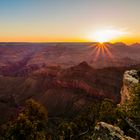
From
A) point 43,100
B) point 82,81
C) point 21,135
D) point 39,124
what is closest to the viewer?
point 21,135

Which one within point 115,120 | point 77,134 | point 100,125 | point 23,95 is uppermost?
point 100,125

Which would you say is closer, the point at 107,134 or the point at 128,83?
the point at 107,134

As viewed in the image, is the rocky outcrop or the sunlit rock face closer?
the rocky outcrop

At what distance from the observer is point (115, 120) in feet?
102

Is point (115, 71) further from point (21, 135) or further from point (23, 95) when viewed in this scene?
point (21, 135)

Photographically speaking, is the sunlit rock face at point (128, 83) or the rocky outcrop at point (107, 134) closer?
the rocky outcrop at point (107, 134)

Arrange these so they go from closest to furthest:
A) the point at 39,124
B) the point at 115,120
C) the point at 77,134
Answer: the point at 115,120 → the point at 77,134 → the point at 39,124

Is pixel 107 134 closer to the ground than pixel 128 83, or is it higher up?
higher up

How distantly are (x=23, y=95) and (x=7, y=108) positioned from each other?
3505 centimetres

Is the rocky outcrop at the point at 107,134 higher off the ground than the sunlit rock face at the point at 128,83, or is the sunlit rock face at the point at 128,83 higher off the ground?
the rocky outcrop at the point at 107,134

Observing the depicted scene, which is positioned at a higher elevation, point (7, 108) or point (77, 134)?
point (77, 134)

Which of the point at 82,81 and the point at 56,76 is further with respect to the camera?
the point at 56,76

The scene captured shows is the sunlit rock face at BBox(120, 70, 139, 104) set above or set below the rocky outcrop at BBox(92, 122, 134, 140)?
below

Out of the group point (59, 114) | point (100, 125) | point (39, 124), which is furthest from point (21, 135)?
point (59, 114)
